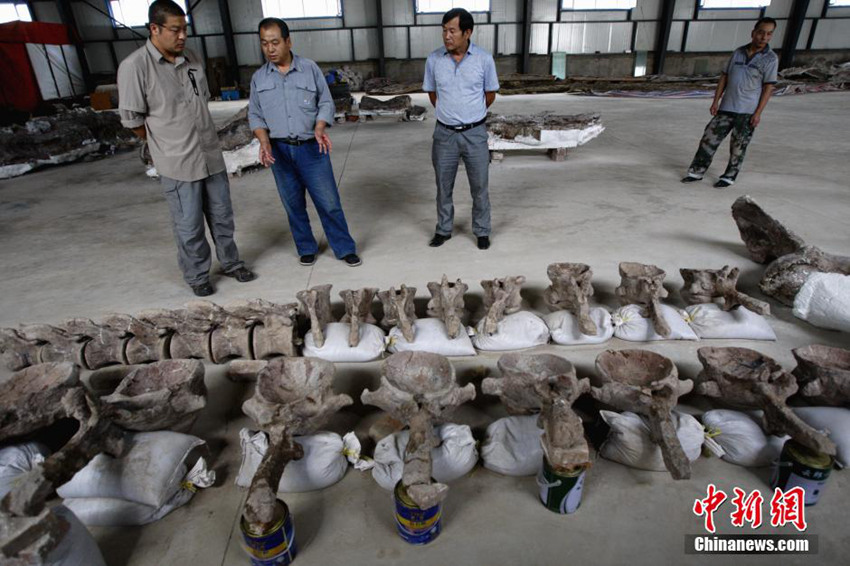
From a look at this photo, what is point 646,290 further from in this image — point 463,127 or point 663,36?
point 663,36

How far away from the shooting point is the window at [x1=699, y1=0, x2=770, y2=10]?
16125 millimetres

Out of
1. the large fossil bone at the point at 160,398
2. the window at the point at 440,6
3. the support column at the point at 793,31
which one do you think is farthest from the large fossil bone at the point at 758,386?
the support column at the point at 793,31

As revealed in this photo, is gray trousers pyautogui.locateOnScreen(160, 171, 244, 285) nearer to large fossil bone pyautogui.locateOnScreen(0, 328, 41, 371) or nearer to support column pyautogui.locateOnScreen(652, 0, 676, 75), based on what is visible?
large fossil bone pyautogui.locateOnScreen(0, 328, 41, 371)

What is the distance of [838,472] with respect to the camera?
1979 mm

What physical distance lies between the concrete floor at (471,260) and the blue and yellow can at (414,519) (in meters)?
0.05

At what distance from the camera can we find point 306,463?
1.98 meters

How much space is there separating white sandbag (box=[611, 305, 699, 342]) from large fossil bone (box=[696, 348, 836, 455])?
47cm

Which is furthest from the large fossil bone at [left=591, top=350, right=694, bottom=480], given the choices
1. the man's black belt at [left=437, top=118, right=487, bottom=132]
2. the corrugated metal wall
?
the corrugated metal wall

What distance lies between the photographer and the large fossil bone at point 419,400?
166 centimetres

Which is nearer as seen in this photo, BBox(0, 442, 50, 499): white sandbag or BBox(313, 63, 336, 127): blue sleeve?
BBox(0, 442, 50, 499): white sandbag

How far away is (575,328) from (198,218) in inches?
99.6

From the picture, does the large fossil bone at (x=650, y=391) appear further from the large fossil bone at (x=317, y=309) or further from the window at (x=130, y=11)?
the window at (x=130, y=11)

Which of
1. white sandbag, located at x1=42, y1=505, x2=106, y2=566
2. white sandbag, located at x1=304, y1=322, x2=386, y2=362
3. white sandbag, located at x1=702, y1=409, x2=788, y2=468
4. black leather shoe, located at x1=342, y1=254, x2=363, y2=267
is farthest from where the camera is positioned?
black leather shoe, located at x1=342, y1=254, x2=363, y2=267

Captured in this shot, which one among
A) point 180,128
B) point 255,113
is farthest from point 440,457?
point 255,113
